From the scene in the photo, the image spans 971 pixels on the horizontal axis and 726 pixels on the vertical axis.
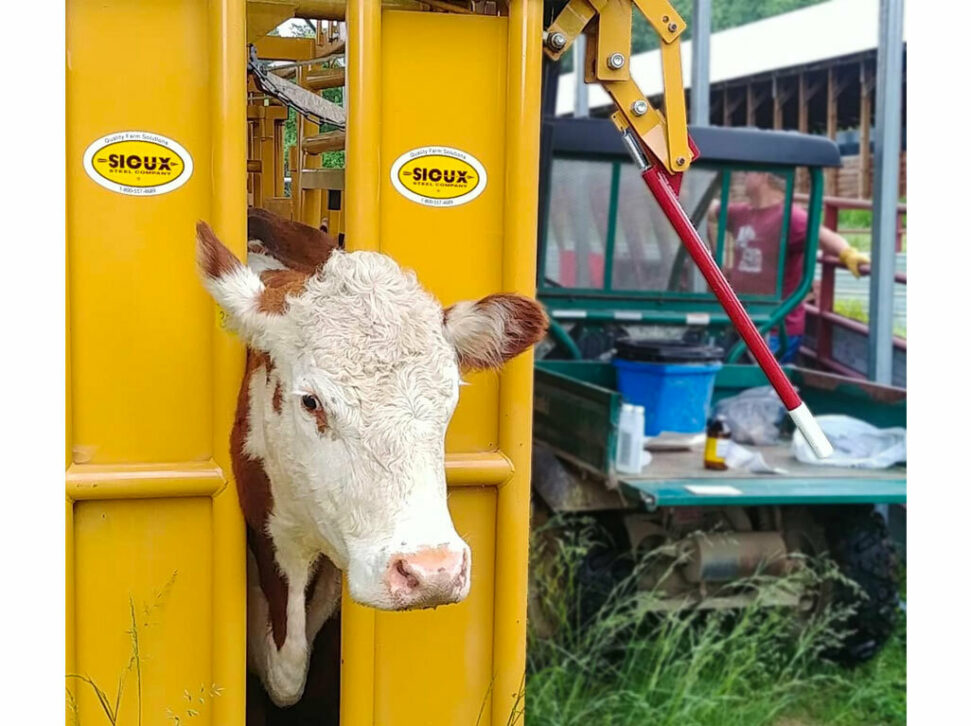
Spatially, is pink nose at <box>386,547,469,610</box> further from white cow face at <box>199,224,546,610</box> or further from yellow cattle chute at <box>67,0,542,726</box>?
yellow cattle chute at <box>67,0,542,726</box>

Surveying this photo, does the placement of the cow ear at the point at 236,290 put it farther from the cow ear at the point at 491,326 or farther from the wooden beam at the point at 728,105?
the wooden beam at the point at 728,105

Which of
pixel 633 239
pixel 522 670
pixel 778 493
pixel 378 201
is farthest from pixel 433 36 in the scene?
pixel 633 239

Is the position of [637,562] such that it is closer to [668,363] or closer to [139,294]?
[668,363]

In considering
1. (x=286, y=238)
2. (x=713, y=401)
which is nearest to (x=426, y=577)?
(x=286, y=238)

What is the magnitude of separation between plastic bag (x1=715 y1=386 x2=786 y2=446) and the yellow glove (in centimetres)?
236

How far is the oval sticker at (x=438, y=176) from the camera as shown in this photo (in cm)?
231

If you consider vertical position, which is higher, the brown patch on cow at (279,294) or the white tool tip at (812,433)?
the brown patch on cow at (279,294)

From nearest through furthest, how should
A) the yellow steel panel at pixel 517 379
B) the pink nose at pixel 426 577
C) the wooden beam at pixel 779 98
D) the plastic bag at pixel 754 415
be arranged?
the pink nose at pixel 426 577, the yellow steel panel at pixel 517 379, the plastic bag at pixel 754 415, the wooden beam at pixel 779 98

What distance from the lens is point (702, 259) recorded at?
255cm

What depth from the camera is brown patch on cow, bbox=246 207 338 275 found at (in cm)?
250

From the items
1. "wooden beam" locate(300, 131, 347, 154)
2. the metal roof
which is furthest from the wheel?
the metal roof

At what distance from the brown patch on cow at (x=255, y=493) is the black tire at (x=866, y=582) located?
9.78 ft

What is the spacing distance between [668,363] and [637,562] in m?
0.96

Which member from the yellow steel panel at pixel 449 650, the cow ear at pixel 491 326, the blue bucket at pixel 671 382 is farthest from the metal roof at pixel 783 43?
the cow ear at pixel 491 326
